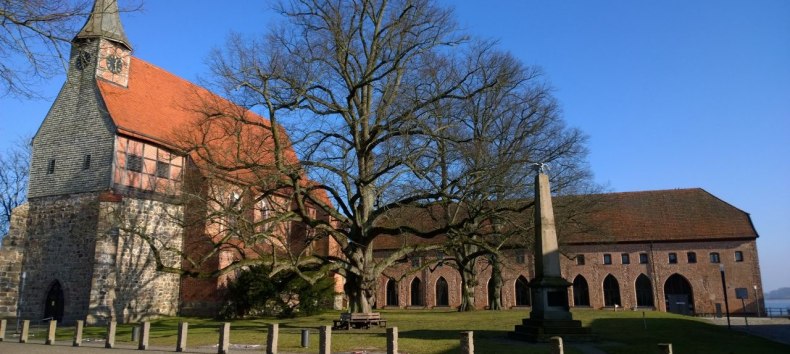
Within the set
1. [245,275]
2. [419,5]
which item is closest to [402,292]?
[245,275]

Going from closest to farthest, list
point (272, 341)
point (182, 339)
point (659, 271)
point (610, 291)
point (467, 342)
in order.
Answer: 1. point (467, 342)
2. point (272, 341)
3. point (182, 339)
4. point (659, 271)
5. point (610, 291)

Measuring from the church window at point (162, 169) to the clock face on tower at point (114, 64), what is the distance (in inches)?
219

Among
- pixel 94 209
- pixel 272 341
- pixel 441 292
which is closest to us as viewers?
pixel 272 341

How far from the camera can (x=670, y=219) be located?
→ 48.9 meters

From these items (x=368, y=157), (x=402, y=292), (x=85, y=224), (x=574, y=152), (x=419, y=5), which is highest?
(x=419, y=5)

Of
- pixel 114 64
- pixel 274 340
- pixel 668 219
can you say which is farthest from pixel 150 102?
pixel 668 219

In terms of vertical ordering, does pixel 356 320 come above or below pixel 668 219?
below

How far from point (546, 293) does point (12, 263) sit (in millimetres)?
26585

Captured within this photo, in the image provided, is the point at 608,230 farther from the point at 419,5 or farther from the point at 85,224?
the point at 85,224

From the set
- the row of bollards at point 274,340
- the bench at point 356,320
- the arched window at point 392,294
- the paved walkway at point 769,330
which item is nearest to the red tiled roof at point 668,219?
the arched window at point 392,294

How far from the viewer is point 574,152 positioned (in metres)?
A: 29.3

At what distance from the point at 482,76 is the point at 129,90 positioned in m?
20.2

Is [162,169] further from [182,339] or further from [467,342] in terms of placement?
[467,342]

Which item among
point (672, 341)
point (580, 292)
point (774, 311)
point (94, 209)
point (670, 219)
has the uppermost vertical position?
point (670, 219)
